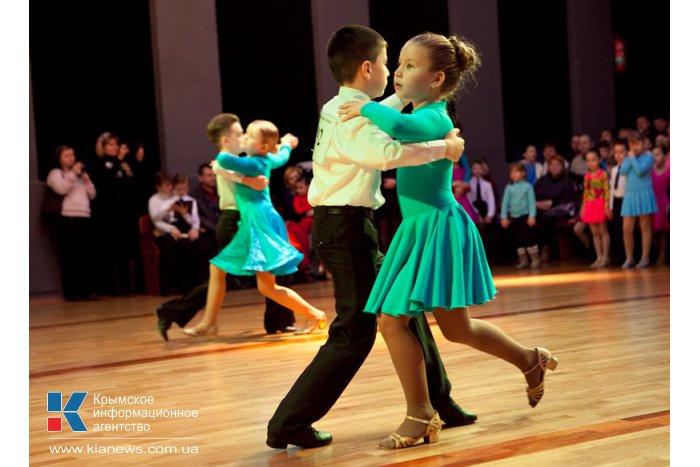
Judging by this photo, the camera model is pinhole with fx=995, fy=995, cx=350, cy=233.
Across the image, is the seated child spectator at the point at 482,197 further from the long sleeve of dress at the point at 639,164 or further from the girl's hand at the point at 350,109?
the girl's hand at the point at 350,109

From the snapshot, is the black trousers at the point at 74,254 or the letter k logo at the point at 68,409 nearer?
the letter k logo at the point at 68,409

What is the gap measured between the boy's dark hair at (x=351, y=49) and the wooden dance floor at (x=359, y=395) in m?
1.23

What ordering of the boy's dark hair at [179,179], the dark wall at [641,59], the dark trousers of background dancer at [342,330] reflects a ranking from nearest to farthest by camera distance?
the dark trousers of background dancer at [342,330] < the boy's dark hair at [179,179] < the dark wall at [641,59]

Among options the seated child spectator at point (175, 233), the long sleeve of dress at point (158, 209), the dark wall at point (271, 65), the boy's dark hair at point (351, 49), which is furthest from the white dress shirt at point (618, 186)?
the boy's dark hair at point (351, 49)

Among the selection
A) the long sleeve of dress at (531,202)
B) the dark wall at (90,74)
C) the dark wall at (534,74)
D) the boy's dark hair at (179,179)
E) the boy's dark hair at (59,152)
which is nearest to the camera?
the boy's dark hair at (59,152)

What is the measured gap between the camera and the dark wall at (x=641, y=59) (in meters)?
15.8

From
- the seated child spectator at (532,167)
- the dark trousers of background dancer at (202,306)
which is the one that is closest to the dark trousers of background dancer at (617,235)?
the seated child spectator at (532,167)

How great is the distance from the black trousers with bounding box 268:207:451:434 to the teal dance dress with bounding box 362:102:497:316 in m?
0.11

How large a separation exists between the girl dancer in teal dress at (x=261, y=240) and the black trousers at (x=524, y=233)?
5.76m

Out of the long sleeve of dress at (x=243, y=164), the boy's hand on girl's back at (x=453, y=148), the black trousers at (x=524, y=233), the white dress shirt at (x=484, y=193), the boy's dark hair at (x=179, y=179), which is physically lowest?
the black trousers at (x=524, y=233)

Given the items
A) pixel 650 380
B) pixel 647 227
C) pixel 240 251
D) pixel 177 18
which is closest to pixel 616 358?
pixel 650 380

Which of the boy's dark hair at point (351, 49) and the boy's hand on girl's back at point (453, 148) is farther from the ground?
the boy's dark hair at point (351, 49)

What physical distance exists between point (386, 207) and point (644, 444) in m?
8.93
